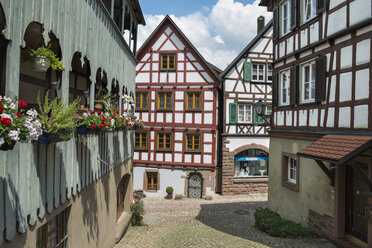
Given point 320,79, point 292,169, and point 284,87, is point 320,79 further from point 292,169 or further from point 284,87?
point 292,169

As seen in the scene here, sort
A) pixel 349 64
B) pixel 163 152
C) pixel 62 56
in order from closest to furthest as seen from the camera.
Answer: pixel 62 56, pixel 349 64, pixel 163 152

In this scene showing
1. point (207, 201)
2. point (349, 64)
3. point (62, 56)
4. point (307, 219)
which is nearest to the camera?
point (62, 56)

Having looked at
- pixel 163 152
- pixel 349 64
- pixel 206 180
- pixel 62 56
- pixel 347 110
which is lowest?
pixel 206 180

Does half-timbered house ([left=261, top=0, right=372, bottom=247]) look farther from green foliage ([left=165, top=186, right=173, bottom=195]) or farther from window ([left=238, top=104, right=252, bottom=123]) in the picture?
green foliage ([left=165, top=186, right=173, bottom=195])

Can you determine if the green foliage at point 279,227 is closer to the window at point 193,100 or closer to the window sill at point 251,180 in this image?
the window sill at point 251,180

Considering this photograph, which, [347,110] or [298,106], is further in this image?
[298,106]

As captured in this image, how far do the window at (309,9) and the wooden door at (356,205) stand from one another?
4.79 m

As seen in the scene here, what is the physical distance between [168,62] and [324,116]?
1328cm

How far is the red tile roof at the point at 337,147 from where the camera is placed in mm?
6066

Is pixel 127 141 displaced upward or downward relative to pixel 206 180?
upward

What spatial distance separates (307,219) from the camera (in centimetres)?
887

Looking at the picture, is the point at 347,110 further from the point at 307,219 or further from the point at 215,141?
the point at 215,141

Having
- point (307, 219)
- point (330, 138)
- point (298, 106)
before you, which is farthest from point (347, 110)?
point (307, 219)

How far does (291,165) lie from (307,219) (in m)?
2.12
